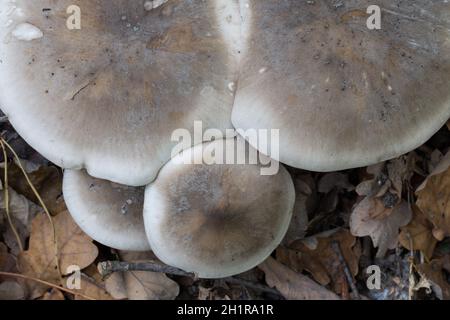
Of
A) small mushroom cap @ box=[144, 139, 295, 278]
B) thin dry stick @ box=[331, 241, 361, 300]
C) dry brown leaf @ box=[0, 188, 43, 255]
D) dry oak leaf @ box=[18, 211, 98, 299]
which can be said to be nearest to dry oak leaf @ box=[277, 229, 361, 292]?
thin dry stick @ box=[331, 241, 361, 300]

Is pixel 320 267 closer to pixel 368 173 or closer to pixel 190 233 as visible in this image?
pixel 368 173

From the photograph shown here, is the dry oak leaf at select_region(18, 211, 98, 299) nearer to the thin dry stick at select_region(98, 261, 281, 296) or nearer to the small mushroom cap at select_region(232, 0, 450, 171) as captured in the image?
the thin dry stick at select_region(98, 261, 281, 296)

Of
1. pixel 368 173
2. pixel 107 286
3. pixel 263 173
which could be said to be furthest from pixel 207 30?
pixel 107 286

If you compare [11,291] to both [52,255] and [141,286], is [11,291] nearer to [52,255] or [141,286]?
[52,255]

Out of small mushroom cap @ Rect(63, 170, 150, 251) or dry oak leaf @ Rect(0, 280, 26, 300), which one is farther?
dry oak leaf @ Rect(0, 280, 26, 300)

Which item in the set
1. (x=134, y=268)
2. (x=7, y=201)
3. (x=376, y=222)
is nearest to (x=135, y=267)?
(x=134, y=268)

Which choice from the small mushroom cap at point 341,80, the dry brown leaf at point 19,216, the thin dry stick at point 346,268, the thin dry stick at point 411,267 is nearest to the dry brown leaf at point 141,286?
the dry brown leaf at point 19,216
